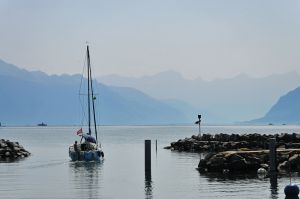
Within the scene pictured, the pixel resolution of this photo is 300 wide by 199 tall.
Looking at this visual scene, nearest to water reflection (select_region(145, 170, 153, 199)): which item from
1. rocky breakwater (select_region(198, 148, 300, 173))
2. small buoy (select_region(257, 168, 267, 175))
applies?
rocky breakwater (select_region(198, 148, 300, 173))

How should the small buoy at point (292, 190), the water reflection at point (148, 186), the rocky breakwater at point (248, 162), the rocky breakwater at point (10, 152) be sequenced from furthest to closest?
1. the rocky breakwater at point (10, 152)
2. the rocky breakwater at point (248, 162)
3. the water reflection at point (148, 186)
4. the small buoy at point (292, 190)

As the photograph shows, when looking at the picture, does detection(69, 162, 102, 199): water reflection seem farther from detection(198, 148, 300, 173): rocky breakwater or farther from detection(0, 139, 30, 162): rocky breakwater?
detection(0, 139, 30, 162): rocky breakwater

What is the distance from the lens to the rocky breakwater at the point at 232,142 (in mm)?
86125

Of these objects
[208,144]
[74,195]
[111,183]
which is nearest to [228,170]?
[111,183]

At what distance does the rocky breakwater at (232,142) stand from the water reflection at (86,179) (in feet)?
75.2

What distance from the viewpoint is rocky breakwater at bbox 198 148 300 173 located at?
51875 mm

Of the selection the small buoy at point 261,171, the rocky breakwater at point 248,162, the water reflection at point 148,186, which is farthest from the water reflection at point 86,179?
the small buoy at point 261,171

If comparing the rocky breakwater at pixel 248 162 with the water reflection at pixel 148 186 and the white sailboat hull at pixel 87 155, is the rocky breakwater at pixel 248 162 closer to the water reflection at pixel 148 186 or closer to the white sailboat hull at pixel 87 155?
A: the water reflection at pixel 148 186

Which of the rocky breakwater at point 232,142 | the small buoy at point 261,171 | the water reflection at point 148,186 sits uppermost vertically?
the rocky breakwater at point 232,142

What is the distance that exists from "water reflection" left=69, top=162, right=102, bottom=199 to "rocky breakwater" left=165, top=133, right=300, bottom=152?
75.2 ft

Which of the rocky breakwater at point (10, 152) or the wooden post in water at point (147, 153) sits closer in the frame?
the wooden post in water at point (147, 153)

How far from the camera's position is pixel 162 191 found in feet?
141

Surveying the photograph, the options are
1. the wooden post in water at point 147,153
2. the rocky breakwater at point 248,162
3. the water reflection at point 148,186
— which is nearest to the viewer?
the water reflection at point 148,186

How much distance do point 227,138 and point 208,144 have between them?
6273mm
